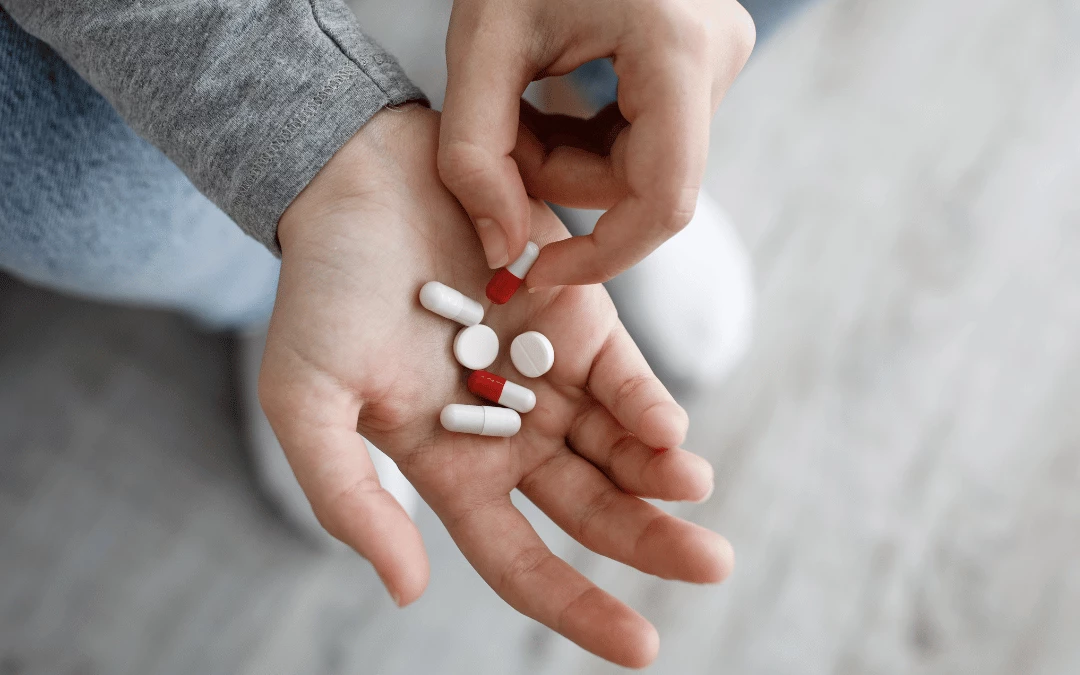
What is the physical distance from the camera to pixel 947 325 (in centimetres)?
209

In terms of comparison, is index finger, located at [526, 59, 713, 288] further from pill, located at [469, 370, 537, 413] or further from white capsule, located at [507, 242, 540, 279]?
pill, located at [469, 370, 537, 413]

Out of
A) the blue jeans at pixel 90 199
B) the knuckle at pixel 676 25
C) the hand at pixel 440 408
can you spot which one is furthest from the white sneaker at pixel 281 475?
the knuckle at pixel 676 25

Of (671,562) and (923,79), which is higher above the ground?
(923,79)

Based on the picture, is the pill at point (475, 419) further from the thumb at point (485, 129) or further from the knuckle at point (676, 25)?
the knuckle at point (676, 25)

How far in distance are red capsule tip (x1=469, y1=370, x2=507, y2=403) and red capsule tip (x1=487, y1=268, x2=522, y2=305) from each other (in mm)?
125

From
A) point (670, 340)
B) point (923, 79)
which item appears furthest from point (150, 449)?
point (923, 79)

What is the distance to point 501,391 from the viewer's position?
3.91 feet

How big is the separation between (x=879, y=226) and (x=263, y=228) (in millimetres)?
1732

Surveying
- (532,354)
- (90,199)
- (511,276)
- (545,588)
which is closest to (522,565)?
(545,588)

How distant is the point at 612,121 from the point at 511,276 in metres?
0.29

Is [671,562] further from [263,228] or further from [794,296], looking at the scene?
[794,296]

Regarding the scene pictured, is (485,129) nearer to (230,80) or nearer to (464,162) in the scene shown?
(464,162)

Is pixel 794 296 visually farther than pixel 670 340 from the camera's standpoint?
Yes

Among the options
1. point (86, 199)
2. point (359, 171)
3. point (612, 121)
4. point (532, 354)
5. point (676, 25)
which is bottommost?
point (86, 199)
